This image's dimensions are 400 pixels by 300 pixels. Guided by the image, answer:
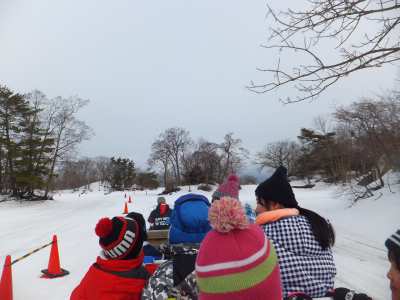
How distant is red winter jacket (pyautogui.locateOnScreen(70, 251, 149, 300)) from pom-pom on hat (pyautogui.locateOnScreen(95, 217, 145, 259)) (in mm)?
64

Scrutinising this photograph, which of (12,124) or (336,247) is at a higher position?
(12,124)

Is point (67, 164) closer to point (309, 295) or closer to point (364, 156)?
point (364, 156)

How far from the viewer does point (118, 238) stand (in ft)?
9.76

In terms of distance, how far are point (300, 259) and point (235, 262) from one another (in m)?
1.04

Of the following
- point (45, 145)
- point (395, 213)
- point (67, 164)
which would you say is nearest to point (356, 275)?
point (395, 213)

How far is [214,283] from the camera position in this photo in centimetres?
171

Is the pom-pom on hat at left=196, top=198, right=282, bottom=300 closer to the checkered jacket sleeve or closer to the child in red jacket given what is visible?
the checkered jacket sleeve

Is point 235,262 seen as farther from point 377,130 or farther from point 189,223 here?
point 377,130

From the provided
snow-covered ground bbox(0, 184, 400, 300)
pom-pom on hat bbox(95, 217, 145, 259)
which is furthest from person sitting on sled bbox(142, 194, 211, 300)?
snow-covered ground bbox(0, 184, 400, 300)

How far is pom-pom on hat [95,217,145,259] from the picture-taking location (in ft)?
9.75

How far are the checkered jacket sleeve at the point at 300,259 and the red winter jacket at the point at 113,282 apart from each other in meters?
1.20

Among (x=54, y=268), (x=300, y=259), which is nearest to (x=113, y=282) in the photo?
(x=300, y=259)

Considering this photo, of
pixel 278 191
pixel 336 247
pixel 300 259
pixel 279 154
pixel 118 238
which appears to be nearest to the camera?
pixel 300 259

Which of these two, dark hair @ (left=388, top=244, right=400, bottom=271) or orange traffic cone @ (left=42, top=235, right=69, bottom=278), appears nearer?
dark hair @ (left=388, top=244, right=400, bottom=271)
